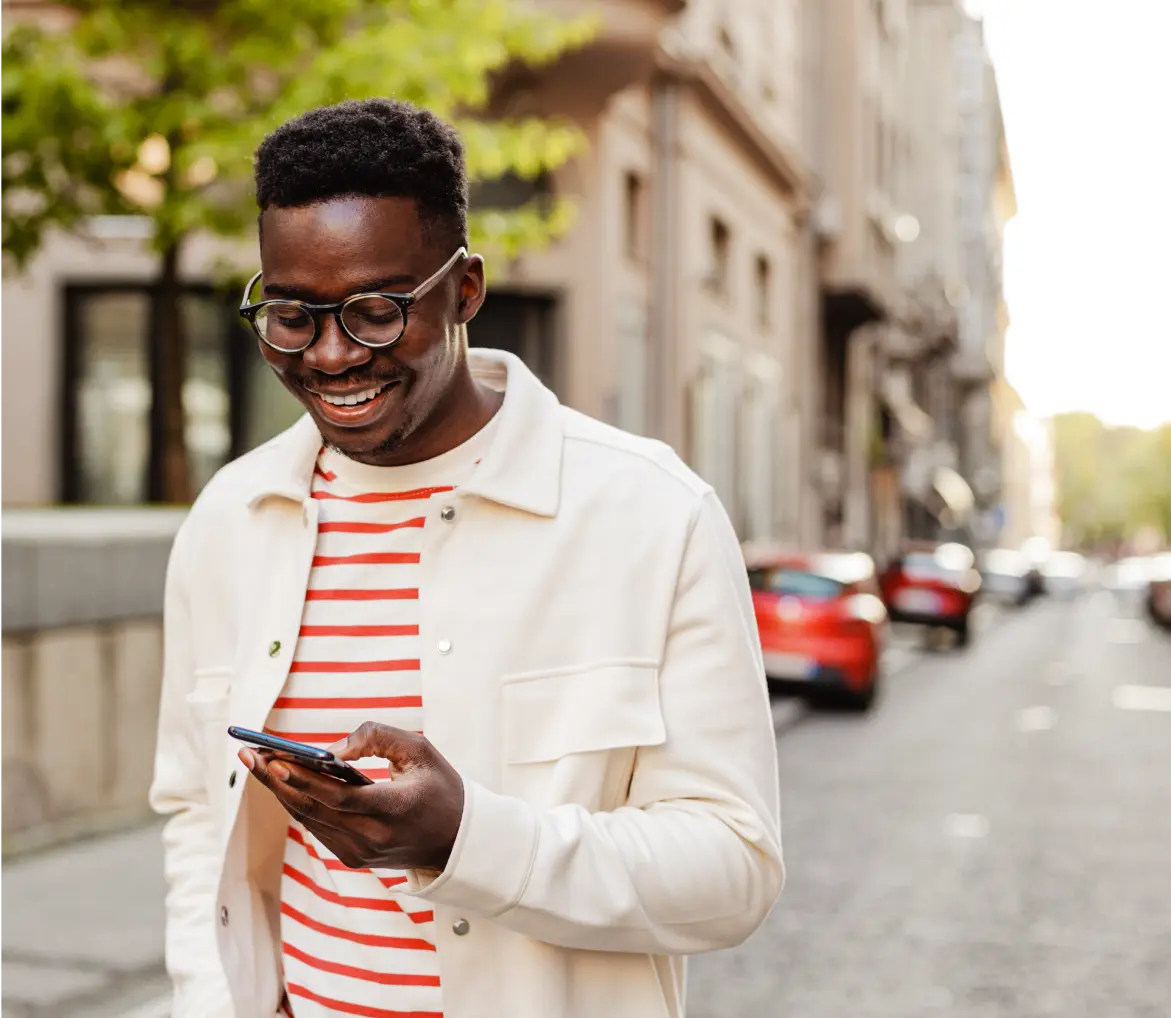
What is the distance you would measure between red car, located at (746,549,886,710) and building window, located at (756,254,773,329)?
12.5 m

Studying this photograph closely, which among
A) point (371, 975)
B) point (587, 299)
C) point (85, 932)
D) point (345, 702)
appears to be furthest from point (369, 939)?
point (587, 299)

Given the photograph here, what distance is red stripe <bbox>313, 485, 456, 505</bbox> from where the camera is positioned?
2.07m

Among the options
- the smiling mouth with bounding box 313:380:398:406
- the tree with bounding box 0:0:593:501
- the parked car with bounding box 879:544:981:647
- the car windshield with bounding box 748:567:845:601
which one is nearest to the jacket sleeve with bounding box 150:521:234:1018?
the smiling mouth with bounding box 313:380:398:406

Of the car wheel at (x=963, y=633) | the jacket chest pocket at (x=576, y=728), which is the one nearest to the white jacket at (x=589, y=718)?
the jacket chest pocket at (x=576, y=728)

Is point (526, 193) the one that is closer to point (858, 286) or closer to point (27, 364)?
point (27, 364)

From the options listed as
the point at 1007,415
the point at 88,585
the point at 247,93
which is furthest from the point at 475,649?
the point at 1007,415

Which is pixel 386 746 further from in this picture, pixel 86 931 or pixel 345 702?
pixel 86 931

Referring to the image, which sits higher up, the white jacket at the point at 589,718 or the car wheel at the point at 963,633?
the white jacket at the point at 589,718

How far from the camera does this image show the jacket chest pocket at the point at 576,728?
190 cm

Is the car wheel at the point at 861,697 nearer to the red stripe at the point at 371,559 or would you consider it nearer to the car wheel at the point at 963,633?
the car wheel at the point at 963,633

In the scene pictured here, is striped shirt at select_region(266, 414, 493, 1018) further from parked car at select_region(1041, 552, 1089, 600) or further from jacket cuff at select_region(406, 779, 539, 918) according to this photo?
parked car at select_region(1041, 552, 1089, 600)

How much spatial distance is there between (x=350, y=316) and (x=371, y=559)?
0.36m

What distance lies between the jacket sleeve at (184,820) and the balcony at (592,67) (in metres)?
14.4

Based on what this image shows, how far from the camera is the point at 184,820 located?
2328 mm
